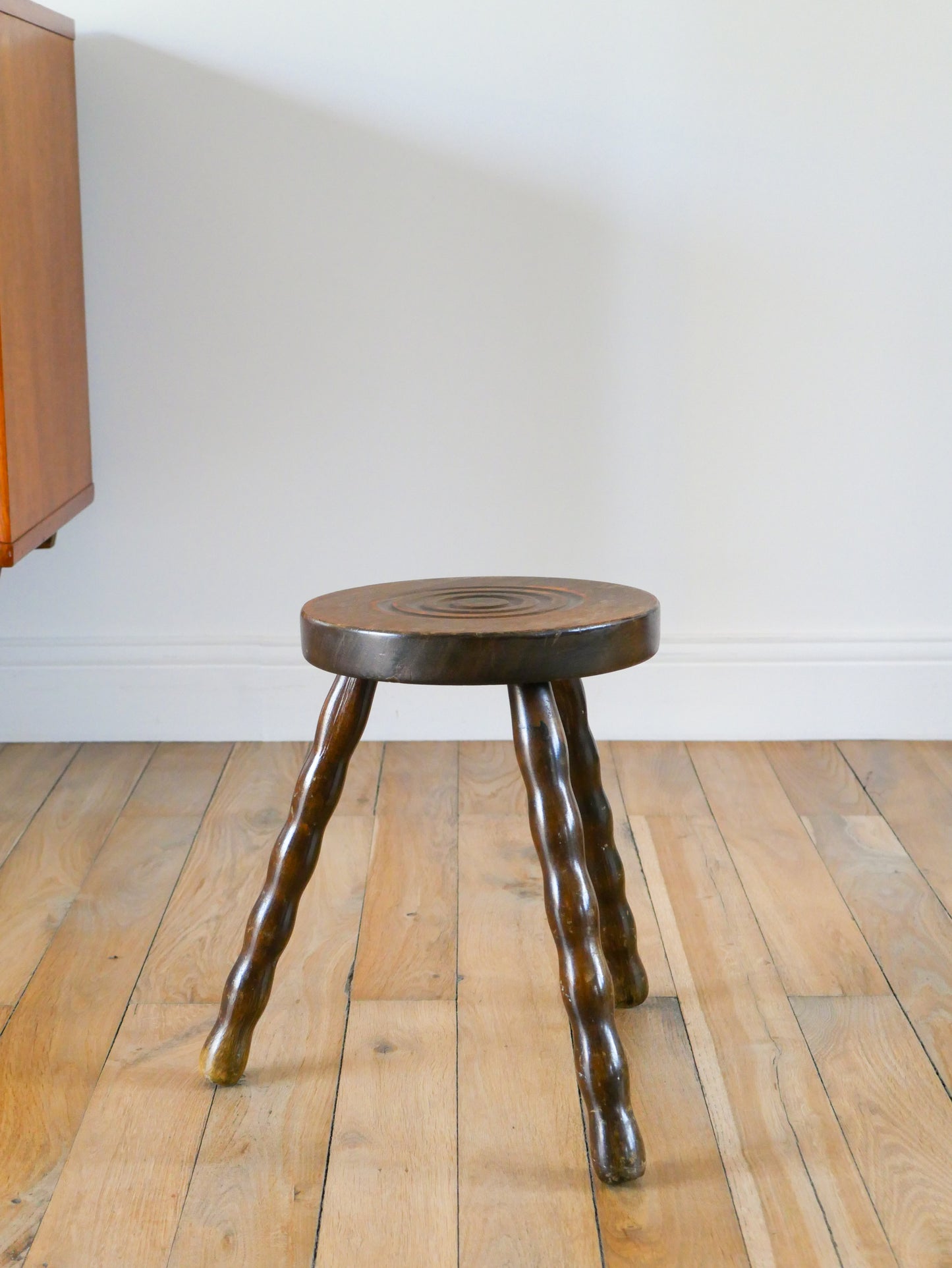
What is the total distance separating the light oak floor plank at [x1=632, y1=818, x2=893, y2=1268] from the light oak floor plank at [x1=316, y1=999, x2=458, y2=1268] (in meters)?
0.22

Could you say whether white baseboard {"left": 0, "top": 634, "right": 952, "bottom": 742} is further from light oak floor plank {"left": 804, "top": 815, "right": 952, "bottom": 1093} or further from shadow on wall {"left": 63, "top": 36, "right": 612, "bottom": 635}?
light oak floor plank {"left": 804, "top": 815, "right": 952, "bottom": 1093}

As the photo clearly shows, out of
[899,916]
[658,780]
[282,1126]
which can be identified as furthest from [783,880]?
[282,1126]

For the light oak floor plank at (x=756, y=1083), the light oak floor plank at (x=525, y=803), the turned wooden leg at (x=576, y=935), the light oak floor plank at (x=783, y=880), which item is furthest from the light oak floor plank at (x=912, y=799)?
the turned wooden leg at (x=576, y=935)

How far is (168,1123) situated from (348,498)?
1.08 metres

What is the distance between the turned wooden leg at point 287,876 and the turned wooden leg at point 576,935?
0.47 feet

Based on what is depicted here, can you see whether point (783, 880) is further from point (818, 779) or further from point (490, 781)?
point (490, 781)

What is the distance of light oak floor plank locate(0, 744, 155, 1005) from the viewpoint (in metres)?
1.33

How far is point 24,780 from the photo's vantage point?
5.92 ft

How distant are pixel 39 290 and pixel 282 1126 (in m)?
1.11

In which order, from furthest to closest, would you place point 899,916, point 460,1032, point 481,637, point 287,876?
point 899,916 → point 460,1032 → point 287,876 → point 481,637

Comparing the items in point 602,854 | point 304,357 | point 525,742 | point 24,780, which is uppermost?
point 304,357

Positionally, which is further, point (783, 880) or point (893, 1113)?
point (783, 880)

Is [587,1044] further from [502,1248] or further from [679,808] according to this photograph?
[679,808]

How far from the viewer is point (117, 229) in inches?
72.5
